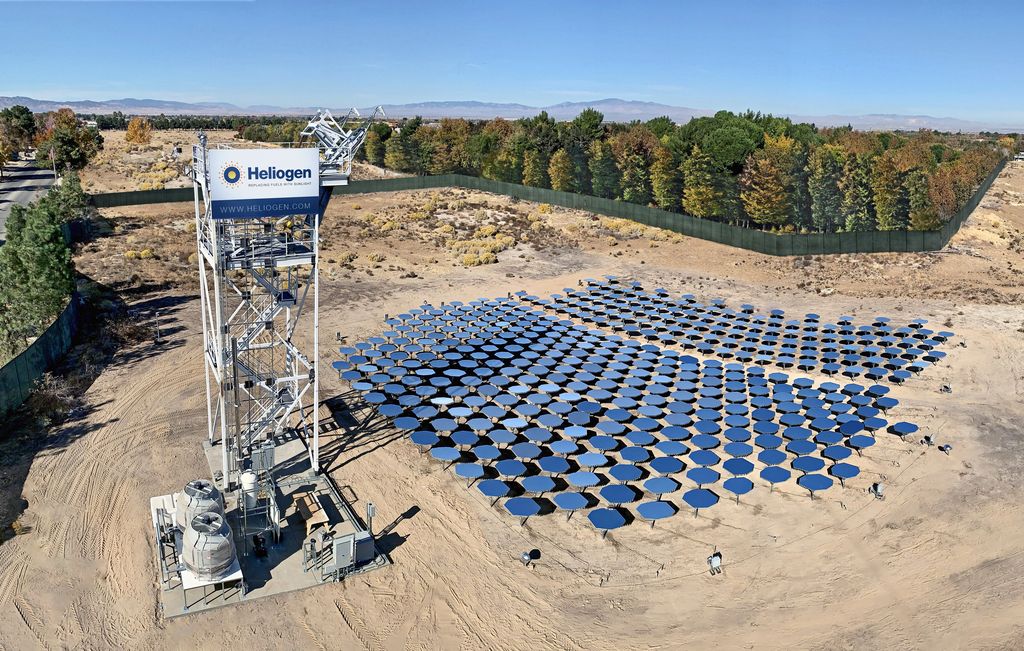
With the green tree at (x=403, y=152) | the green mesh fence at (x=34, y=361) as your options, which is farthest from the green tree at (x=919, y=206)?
the green mesh fence at (x=34, y=361)

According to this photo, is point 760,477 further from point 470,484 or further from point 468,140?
point 468,140

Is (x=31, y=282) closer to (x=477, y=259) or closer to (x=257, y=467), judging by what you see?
(x=257, y=467)

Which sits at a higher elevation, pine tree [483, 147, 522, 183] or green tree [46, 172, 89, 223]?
pine tree [483, 147, 522, 183]

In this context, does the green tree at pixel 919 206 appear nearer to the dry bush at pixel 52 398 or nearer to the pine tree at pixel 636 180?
the pine tree at pixel 636 180

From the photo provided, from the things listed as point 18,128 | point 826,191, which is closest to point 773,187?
point 826,191

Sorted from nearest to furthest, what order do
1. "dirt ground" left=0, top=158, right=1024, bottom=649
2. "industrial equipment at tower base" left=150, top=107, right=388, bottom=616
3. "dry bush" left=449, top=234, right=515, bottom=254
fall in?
"dirt ground" left=0, top=158, right=1024, bottom=649, "industrial equipment at tower base" left=150, top=107, right=388, bottom=616, "dry bush" left=449, top=234, right=515, bottom=254

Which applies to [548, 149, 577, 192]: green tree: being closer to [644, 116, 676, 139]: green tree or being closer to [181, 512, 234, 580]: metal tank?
[644, 116, 676, 139]: green tree

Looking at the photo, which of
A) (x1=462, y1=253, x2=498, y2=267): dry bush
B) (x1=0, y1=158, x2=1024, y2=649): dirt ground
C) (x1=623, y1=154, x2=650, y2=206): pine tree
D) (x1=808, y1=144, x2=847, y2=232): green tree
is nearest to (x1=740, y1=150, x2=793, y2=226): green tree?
(x1=808, y1=144, x2=847, y2=232): green tree

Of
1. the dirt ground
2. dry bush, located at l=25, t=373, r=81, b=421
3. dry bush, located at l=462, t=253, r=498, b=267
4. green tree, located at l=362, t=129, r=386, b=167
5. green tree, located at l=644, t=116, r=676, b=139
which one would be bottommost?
the dirt ground
